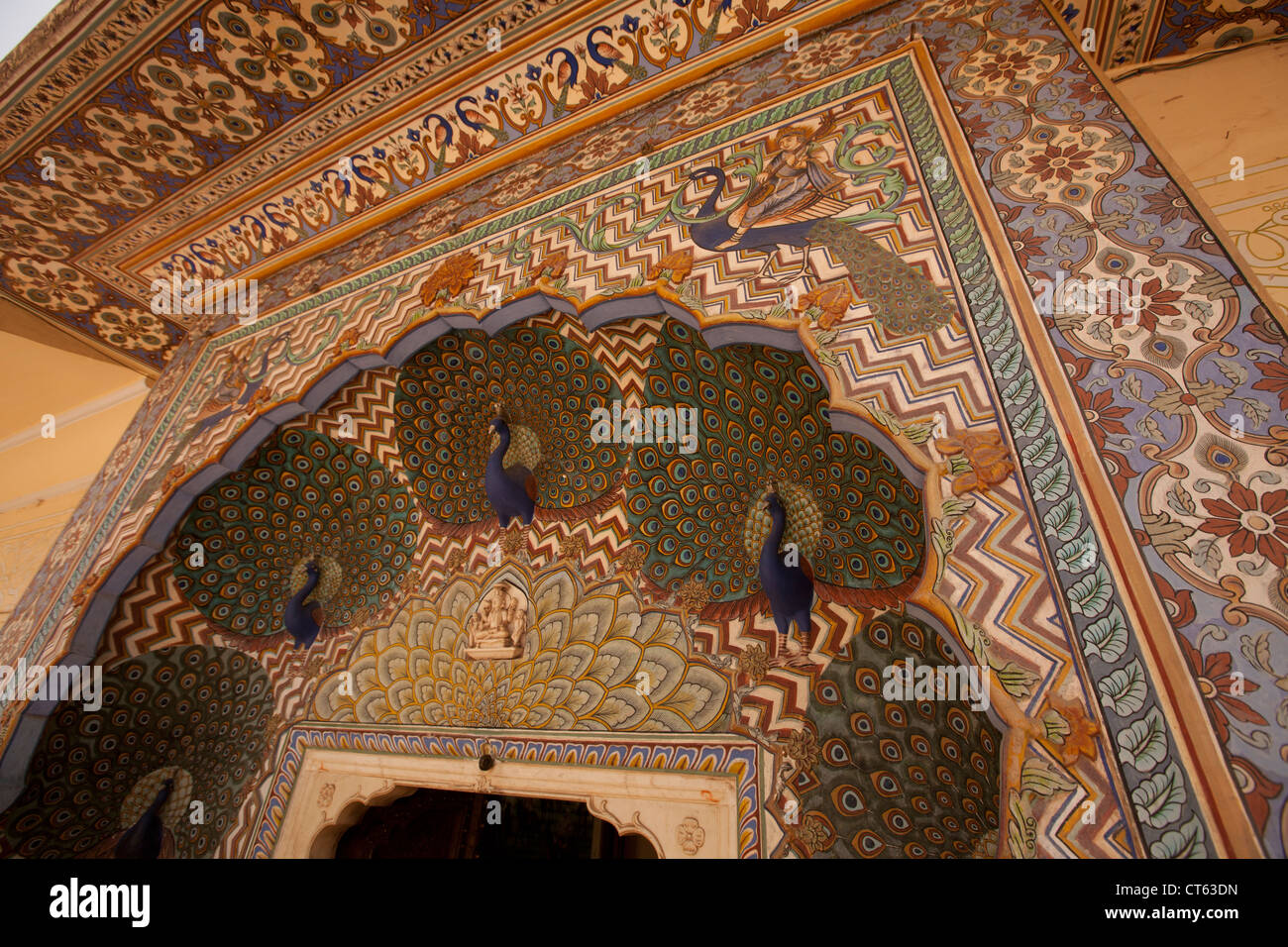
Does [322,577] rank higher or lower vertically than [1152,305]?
higher

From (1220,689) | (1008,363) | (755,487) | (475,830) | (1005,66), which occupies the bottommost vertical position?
(475,830)

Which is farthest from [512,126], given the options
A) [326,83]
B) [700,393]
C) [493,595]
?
[493,595]

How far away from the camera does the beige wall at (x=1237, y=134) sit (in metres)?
1.76

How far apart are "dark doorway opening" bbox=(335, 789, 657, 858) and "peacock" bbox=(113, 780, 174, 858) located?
3.34 feet

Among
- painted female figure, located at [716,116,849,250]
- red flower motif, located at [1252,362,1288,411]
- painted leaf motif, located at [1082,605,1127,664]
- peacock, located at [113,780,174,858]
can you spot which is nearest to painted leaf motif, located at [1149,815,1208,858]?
painted leaf motif, located at [1082,605,1127,664]

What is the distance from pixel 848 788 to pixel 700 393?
1.42m

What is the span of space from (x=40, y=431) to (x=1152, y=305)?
8045 mm

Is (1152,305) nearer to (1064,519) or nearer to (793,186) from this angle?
(1064,519)

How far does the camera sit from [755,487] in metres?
2.35

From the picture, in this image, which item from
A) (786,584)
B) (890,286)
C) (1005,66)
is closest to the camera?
(890,286)

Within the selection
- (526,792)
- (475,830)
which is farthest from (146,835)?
(526,792)

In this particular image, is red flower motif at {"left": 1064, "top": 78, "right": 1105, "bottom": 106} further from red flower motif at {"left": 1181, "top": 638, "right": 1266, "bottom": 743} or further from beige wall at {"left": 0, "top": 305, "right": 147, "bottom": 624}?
beige wall at {"left": 0, "top": 305, "right": 147, "bottom": 624}

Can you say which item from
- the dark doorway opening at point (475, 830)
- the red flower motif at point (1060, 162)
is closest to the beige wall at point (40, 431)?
the dark doorway opening at point (475, 830)

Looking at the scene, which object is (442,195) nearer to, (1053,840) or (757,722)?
(757,722)
